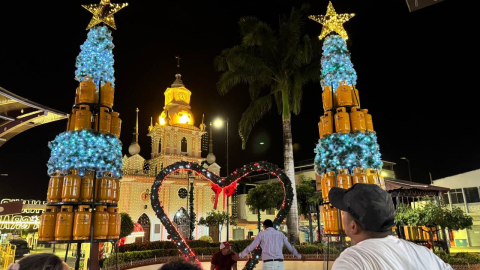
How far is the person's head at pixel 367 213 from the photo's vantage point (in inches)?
73.8

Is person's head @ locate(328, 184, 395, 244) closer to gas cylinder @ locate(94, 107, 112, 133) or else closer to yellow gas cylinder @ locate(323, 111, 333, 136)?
yellow gas cylinder @ locate(323, 111, 333, 136)

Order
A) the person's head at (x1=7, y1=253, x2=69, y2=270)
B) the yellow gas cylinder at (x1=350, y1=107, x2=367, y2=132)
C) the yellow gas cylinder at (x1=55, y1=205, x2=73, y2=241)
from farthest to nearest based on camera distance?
the yellow gas cylinder at (x1=350, y1=107, x2=367, y2=132) < the yellow gas cylinder at (x1=55, y1=205, x2=73, y2=241) < the person's head at (x1=7, y1=253, x2=69, y2=270)

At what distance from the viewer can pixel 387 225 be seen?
1.88m

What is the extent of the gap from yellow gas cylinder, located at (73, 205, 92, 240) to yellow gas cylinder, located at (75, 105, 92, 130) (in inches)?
67.1

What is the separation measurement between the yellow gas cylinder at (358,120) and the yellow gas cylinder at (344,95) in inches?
10.6

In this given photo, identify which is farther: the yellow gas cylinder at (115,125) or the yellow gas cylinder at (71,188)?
the yellow gas cylinder at (115,125)

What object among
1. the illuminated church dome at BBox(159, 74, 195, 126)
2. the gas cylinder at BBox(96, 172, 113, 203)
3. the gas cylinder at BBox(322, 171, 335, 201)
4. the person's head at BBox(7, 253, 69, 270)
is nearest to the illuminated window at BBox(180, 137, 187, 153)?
the illuminated church dome at BBox(159, 74, 195, 126)

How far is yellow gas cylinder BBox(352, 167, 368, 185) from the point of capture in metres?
7.26

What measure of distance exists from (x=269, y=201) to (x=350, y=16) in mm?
17639

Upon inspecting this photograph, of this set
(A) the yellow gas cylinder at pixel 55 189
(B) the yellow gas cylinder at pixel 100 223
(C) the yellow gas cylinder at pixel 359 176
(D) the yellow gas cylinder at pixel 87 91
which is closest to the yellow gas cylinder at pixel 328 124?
(C) the yellow gas cylinder at pixel 359 176

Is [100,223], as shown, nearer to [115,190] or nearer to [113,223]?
[113,223]

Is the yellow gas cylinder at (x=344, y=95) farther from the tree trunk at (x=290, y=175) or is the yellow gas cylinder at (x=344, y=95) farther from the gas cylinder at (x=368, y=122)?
the tree trunk at (x=290, y=175)

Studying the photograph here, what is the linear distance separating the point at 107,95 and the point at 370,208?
22.2 ft

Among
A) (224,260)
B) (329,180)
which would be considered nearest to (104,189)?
(224,260)
